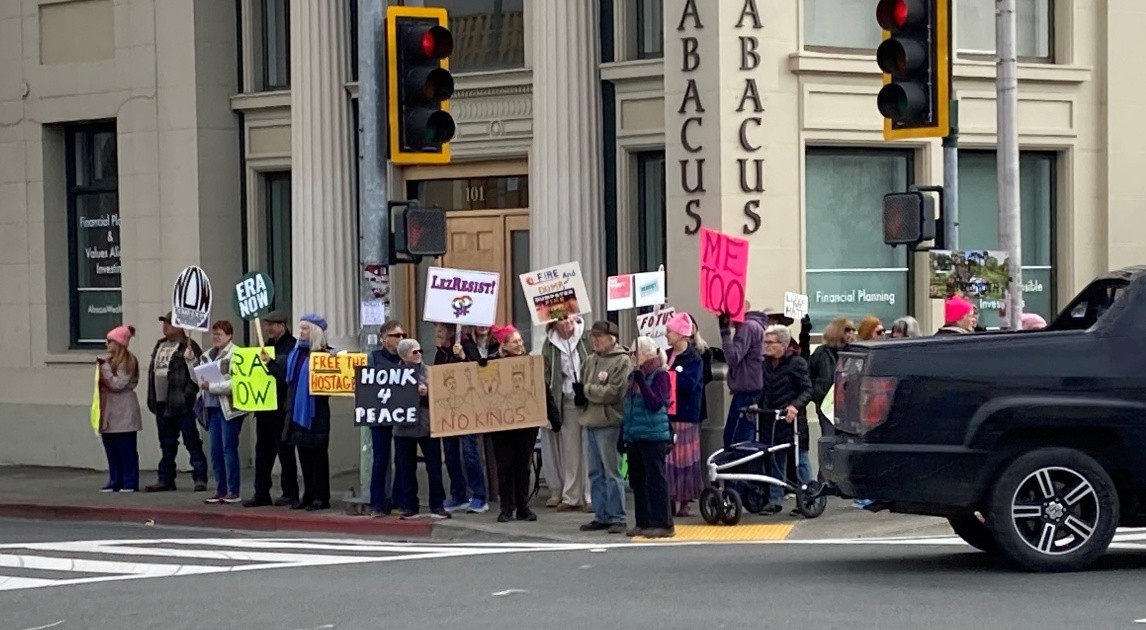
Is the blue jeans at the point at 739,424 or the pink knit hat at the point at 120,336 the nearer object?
the blue jeans at the point at 739,424

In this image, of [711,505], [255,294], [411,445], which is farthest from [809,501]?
[255,294]

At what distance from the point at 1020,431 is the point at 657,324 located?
6281mm

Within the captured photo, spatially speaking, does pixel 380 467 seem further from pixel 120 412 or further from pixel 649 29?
pixel 649 29

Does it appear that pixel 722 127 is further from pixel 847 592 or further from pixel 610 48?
pixel 847 592

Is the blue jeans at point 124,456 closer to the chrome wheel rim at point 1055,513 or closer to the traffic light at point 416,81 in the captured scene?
the traffic light at point 416,81

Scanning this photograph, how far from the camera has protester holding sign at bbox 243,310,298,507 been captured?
60.9 feet

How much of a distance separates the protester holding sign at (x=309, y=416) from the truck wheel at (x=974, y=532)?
6.95m

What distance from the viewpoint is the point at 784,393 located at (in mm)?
16625

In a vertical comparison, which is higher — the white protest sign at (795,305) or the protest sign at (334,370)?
the white protest sign at (795,305)

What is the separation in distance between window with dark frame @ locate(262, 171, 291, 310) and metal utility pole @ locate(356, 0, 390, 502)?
607cm

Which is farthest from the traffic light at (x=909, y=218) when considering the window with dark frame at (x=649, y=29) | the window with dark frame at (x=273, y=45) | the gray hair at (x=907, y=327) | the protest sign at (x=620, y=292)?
the window with dark frame at (x=273, y=45)

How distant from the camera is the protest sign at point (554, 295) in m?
17.8

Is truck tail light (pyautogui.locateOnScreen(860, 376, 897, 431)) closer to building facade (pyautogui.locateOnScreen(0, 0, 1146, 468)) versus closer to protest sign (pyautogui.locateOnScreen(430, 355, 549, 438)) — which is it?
protest sign (pyautogui.locateOnScreen(430, 355, 549, 438))

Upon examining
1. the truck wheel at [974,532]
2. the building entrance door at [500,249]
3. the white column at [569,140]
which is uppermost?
the white column at [569,140]
